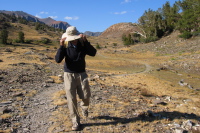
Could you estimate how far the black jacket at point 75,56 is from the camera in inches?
187

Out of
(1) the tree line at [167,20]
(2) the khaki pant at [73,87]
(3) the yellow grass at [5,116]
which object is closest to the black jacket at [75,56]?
(2) the khaki pant at [73,87]

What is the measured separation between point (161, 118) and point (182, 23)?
49542 millimetres

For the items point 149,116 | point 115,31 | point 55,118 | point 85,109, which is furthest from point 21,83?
point 115,31

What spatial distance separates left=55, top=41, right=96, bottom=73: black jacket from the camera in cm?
475

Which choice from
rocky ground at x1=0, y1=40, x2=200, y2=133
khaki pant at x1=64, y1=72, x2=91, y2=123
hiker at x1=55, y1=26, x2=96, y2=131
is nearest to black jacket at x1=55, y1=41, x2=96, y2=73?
hiker at x1=55, y1=26, x2=96, y2=131

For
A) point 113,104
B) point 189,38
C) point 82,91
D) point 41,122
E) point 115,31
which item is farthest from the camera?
point 115,31

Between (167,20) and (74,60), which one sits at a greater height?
(167,20)

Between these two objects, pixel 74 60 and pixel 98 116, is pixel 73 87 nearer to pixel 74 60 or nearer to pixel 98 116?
pixel 74 60

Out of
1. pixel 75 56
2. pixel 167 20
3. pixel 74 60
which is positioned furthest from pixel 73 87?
pixel 167 20

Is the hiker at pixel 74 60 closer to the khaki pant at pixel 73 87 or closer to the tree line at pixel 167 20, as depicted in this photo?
the khaki pant at pixel 73 87

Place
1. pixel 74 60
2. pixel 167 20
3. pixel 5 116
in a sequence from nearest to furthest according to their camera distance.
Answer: pixel 74 60
pixel 5 116
pixel 167 20

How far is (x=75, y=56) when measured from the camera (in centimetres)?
480

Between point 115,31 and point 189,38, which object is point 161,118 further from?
point 115,31

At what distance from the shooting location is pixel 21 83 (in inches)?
437
